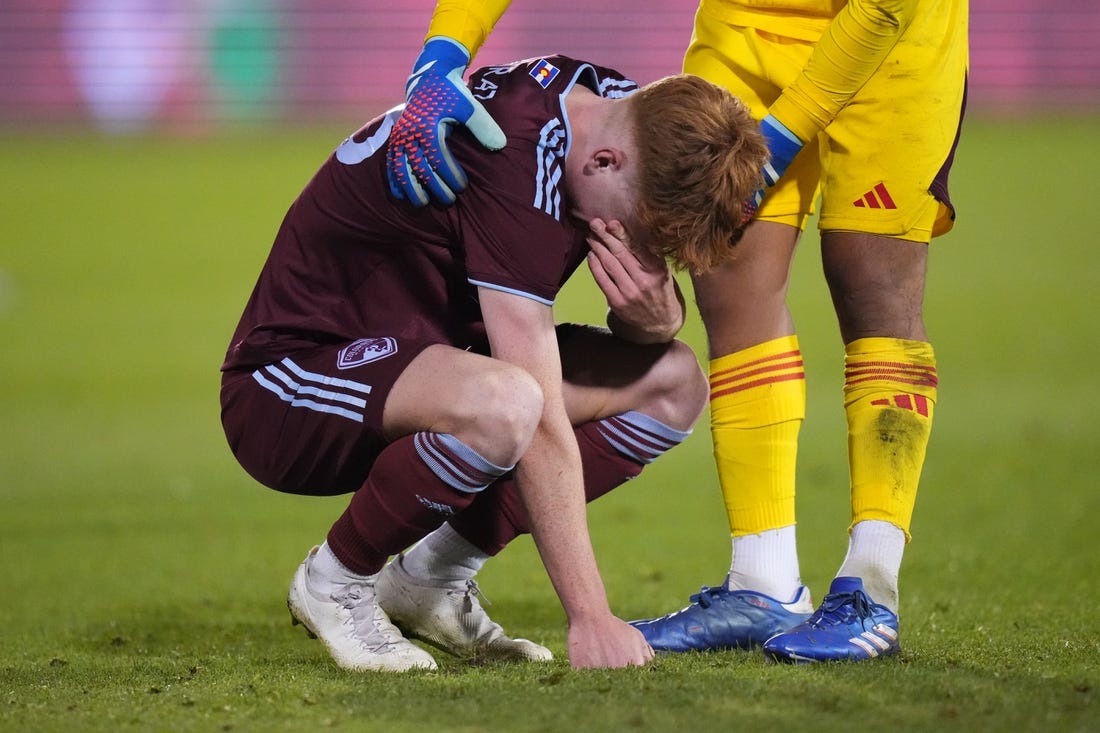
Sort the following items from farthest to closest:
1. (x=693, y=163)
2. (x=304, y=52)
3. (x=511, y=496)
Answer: (x=304, y=52)
(x=511, y=496)
(x=693, y=163)

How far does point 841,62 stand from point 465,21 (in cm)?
80

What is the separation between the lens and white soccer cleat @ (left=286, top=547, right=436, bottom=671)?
2791mm

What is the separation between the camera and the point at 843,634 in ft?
8.97

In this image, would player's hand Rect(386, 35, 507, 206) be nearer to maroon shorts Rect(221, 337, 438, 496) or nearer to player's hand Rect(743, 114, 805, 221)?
maroon shorts Rect(221, 337, 438, 496)

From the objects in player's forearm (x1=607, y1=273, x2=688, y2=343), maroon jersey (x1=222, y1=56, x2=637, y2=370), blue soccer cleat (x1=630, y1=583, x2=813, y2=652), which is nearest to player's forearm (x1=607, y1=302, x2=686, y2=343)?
player's forearm (x1=607, y1=273, x2=688, y2=343)

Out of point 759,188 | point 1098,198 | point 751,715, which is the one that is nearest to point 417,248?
point 759,188

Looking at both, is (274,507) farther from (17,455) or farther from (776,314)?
(776,314)

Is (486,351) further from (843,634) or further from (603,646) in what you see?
(843,634)

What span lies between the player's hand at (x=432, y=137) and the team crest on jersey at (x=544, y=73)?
0.14m

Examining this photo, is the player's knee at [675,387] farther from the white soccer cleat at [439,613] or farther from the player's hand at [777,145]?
the white soccer cleat at [439,613]

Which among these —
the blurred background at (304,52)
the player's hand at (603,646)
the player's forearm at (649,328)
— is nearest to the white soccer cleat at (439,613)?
the player's hand at (603,646)

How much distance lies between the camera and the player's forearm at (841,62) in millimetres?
2838

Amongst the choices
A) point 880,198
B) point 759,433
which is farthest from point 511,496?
point 880,198

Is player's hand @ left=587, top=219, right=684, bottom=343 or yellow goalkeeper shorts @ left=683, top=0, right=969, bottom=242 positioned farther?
yellow goalkeeper shorts @ left=683, top=0, right=969, bottom=242
